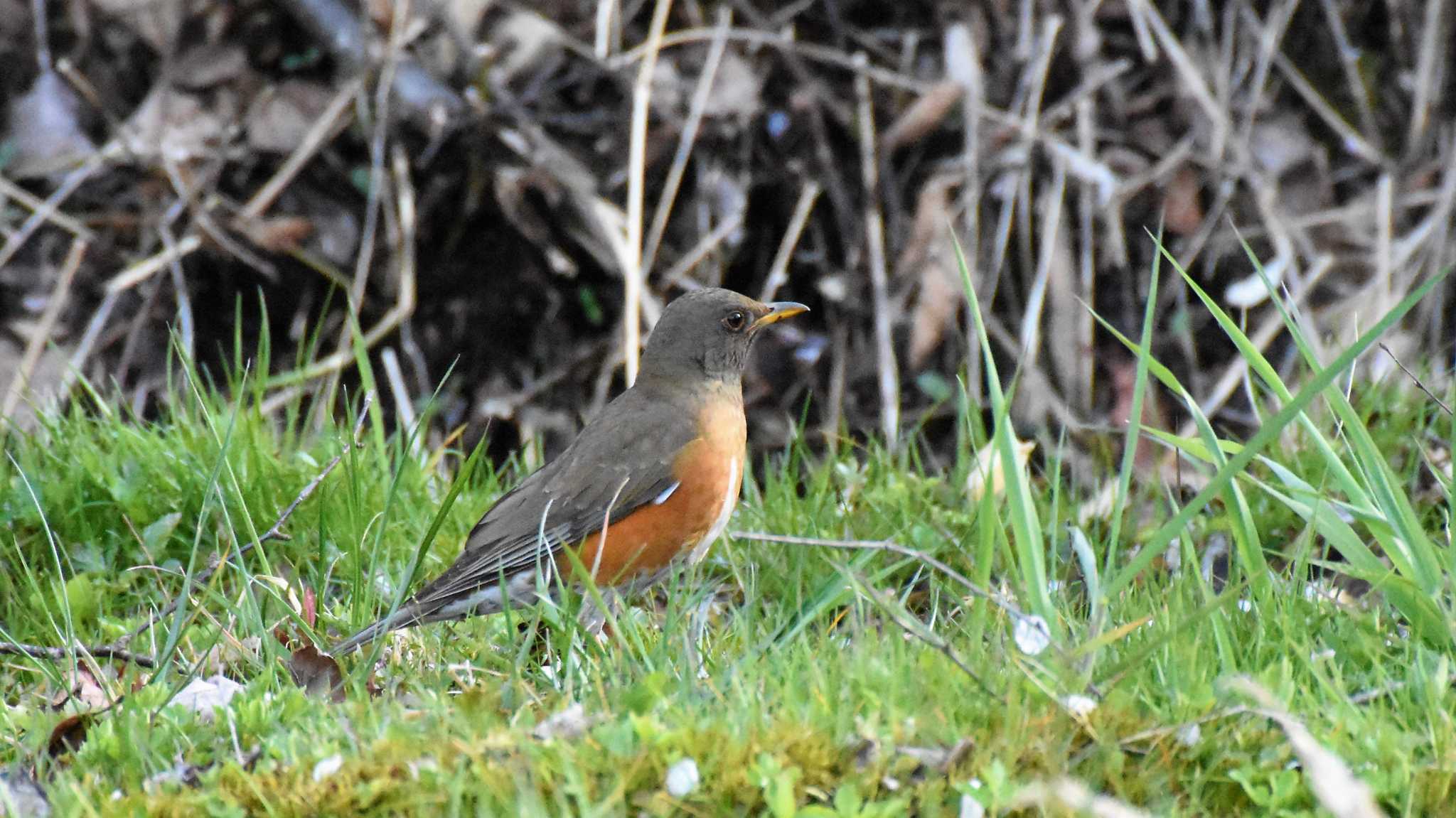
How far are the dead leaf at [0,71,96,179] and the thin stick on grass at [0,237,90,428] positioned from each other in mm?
342

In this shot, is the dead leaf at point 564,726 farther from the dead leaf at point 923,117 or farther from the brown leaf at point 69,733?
the dead leaf at point 923,117

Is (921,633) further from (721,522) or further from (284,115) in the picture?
(284,115)

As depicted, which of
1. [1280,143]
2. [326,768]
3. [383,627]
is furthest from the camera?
[1280,143]

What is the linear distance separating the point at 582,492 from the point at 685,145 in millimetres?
2304

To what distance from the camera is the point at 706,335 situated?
4.44m

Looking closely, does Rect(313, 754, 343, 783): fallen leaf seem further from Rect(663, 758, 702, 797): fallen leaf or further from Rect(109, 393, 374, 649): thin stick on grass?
Rect(109, 393, 374, 649): thin stick on grass

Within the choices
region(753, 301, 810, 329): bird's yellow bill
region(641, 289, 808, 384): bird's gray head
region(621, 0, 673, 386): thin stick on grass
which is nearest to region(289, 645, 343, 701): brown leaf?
region(641, 289, 808, 384): bird's gray head

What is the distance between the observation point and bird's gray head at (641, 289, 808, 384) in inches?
174

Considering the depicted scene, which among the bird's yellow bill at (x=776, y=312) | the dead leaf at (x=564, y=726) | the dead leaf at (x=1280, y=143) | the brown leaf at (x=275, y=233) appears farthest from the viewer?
the dead leaf at (x=1280, y=143)

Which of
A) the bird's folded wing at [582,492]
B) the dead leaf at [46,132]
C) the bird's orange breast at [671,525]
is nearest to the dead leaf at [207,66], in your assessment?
the dead leaf at [46,132]

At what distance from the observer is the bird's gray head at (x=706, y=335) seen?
14.5 ft

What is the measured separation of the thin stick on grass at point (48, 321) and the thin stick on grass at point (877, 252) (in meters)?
3.01

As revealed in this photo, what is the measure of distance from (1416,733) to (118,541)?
127 inches

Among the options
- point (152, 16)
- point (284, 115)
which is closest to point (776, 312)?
point (284, 115)
